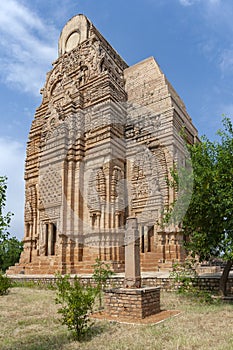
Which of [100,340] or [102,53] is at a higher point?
[102,53]

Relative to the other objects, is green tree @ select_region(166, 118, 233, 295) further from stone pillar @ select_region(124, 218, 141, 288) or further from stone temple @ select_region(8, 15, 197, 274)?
stone temple @ select_region(8, 15, 197, 274)

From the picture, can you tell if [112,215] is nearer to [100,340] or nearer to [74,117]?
[74,117]

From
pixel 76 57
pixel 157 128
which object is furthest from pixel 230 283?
pixel 76 57

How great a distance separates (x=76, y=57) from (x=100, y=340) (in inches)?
805

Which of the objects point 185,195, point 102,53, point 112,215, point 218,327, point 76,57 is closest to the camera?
point 218,327

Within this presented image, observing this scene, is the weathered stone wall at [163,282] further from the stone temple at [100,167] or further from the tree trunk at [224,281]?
the stone temple at [100,167]

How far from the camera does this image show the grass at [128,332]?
5785 millimetres

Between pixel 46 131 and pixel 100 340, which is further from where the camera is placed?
pixel 46 131

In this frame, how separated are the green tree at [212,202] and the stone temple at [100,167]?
4588 mm

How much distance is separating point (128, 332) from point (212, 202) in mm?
4839

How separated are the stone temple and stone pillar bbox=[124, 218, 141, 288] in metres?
5.70

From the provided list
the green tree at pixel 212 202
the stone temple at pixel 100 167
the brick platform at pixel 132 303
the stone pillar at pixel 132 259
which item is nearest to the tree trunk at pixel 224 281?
the green tree at pixel 212 202

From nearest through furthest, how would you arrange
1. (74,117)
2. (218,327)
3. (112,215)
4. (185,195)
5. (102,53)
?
(218,327) → (185,195) → (112,215) → (74,117) → (102,53)

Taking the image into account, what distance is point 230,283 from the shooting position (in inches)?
416
